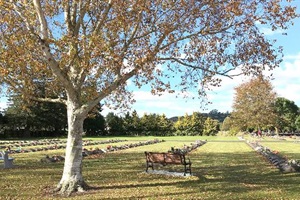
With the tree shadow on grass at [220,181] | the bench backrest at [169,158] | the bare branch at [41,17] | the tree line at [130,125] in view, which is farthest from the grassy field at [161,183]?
the tree line at [130,125]

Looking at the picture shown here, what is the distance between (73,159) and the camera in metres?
10.9

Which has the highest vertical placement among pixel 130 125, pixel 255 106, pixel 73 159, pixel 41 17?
pixel 255 106

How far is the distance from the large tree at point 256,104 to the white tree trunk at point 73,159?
188 feet

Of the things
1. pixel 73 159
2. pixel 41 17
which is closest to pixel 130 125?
pixel 73 159

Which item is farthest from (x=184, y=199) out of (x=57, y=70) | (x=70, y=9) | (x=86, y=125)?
(x=86, y=125)

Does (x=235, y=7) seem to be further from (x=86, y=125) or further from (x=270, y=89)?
(x=86, y=125)

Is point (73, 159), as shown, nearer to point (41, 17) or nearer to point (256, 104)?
point (41, 17)

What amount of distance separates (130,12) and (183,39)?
2051 mm

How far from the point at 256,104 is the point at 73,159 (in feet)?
194

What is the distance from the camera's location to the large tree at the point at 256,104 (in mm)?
65062

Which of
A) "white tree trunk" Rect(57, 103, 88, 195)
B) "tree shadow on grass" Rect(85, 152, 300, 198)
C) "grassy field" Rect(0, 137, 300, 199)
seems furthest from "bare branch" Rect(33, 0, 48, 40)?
"tree shadow on grass" Rect(85, 152, 300, 198)

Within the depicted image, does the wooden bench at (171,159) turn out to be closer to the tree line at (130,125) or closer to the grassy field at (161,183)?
the grassy field at (161,183)

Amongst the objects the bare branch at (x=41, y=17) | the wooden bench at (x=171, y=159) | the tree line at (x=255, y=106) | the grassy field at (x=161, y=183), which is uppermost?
the tree line at (x=255, y=106)

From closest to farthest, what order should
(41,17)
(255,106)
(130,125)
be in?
(41,17) < (255,106) < (130,125)
